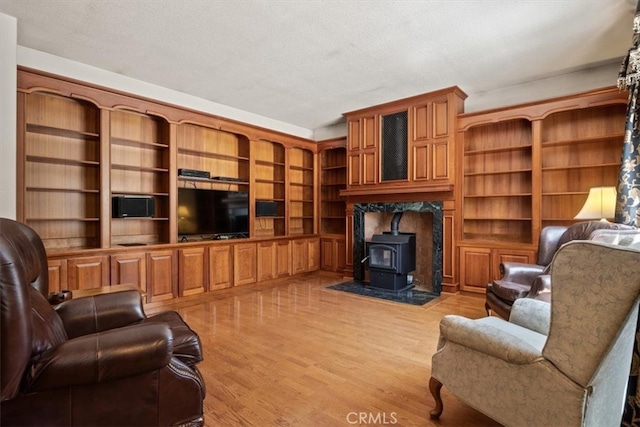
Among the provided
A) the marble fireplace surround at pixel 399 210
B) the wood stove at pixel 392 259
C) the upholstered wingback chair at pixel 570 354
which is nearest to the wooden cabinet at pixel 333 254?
the marble fireplace surround at pixel 399 210

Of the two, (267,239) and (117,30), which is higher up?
(117,30)

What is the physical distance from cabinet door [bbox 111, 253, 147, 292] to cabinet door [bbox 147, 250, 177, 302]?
0.07m

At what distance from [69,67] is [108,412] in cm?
391

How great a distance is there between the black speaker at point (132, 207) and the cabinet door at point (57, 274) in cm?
76

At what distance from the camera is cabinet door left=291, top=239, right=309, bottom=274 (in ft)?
19.7

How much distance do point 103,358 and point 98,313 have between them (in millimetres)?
779

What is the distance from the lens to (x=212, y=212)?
492 centimetres

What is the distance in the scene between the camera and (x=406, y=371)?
7.88ft

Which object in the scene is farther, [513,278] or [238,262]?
[238,262]

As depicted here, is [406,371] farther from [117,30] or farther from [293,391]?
[117,30]

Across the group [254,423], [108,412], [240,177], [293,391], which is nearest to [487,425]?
[293,391]

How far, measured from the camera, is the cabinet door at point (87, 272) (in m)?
3.53

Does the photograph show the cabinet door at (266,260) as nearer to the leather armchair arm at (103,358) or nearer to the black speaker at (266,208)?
the black speaker at (266,208)

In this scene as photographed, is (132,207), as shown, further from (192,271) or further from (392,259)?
(392,259)
